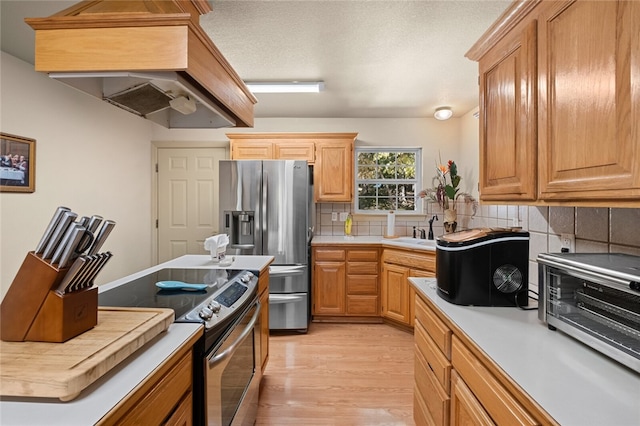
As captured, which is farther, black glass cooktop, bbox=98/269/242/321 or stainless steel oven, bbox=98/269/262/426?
black glass cooktop, bbox=98/269/242/321

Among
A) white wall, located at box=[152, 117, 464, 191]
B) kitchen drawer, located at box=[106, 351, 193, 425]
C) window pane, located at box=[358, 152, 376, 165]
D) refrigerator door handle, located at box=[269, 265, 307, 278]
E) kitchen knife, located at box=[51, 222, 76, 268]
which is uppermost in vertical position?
white wall, located at box=[152, 117, 464, 191]

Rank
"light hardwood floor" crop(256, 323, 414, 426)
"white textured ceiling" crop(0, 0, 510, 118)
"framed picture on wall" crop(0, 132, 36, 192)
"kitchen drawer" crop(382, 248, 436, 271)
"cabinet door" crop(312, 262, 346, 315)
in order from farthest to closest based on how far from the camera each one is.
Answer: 1. "cabinet door" crop(312, 262, 346, 315)
2. "kitchen drawer" crop(382, 248, 436, 271)
3. "framed picture on wall" crop(0, 132, 36, 192)
4. "light hardwood floor" crop(256, 323, 414, 426)
5. "white textured ceiling" crop(0, 0, 510, 118)

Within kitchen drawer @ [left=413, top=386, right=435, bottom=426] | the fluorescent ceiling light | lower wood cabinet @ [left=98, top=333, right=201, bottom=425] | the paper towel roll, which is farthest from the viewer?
the paper towel roll

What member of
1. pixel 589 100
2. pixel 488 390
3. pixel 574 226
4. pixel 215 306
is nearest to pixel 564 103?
pixel 589 100

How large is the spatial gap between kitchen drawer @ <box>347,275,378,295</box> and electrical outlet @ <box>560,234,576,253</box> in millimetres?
2071

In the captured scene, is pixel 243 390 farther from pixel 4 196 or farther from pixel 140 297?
pixel 4 196

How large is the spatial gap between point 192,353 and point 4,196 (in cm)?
232

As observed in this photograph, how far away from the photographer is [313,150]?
3.64 meters

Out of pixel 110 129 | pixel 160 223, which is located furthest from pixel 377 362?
pixel 110 129

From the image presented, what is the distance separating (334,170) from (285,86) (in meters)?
1.19

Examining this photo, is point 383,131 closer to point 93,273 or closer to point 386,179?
point 386,179

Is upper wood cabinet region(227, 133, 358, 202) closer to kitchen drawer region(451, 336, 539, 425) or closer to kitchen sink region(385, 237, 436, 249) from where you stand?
kitchen sink region(385, 237, 436, 249)

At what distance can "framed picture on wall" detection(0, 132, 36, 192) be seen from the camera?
223cm

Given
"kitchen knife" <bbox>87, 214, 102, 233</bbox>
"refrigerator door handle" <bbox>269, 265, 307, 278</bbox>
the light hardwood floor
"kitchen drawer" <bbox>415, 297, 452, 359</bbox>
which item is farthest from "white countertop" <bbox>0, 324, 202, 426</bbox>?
"refrigerator door handle" <bbox>269, 265, 307, 278</bbox>
